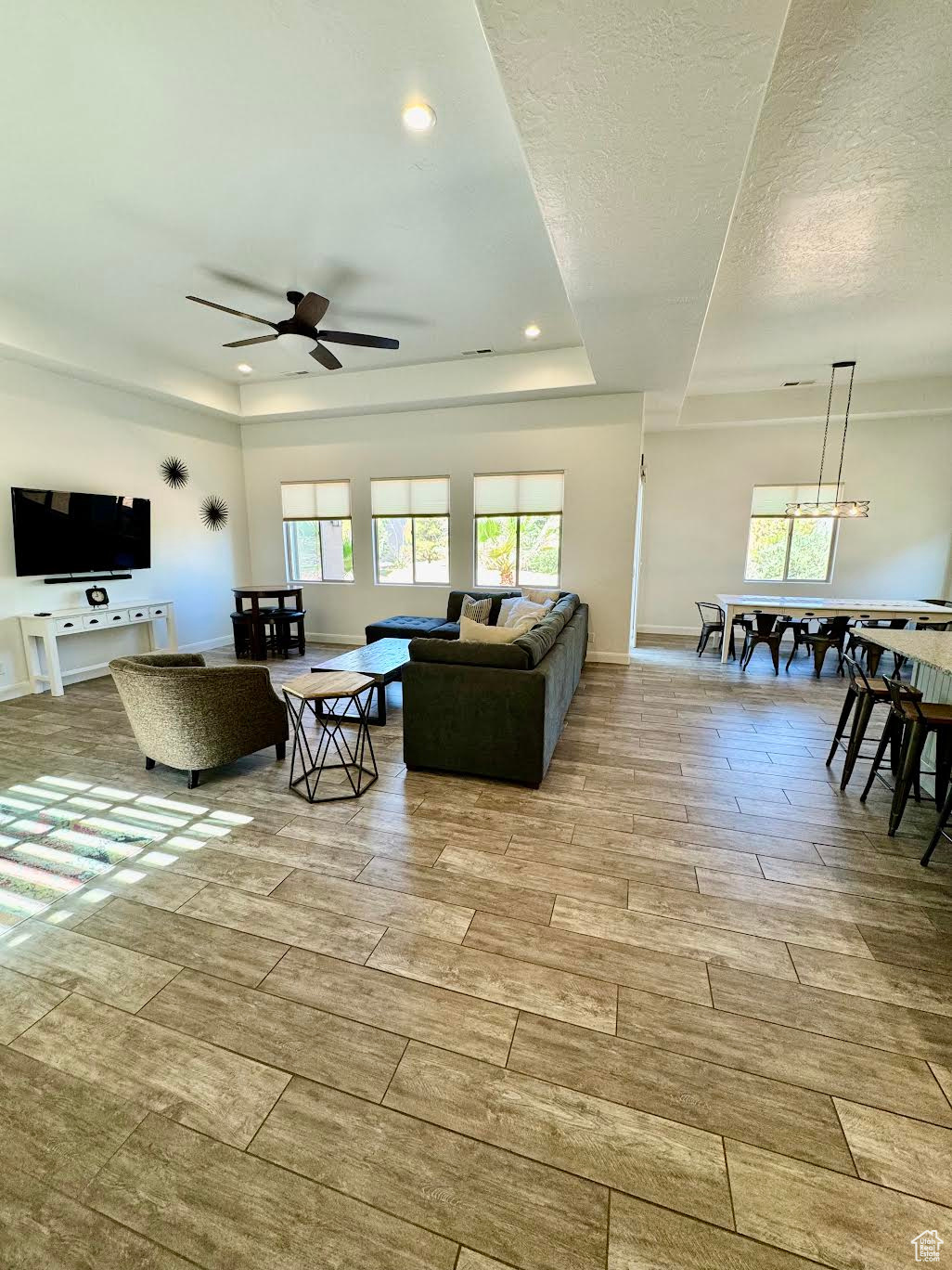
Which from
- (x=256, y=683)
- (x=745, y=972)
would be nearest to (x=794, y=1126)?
(x=745, y=972)

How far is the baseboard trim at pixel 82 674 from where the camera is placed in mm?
Answer: 4875

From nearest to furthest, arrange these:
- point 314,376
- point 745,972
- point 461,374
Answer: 1. point 745,972
2. point 461,374
3. point 314,376

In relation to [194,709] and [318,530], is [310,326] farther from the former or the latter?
[318,530]

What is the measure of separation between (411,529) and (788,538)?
5721 mm

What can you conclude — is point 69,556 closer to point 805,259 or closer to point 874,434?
point 805,259

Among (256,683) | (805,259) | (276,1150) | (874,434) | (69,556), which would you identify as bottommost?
(276,1150)

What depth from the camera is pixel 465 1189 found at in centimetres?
121

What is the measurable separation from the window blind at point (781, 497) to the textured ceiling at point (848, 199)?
6.88ft

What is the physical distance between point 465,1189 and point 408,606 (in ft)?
20.4

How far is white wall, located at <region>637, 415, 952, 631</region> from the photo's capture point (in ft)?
22.8

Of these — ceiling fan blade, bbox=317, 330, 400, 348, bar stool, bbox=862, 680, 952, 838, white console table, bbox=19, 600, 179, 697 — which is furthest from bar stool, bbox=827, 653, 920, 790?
white console table, bbox=19, 600, 179, 697

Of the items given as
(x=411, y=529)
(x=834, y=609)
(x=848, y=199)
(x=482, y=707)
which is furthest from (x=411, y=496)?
(x=834, y=609)

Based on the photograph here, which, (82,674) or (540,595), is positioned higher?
(540,595)

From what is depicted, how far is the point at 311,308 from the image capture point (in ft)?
11.9
